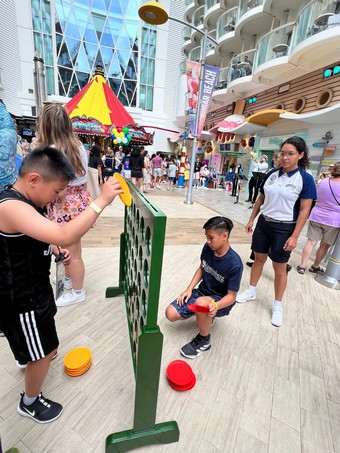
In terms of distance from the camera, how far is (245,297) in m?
2.69

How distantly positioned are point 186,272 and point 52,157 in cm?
258

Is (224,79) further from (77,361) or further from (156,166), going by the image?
(77,361)

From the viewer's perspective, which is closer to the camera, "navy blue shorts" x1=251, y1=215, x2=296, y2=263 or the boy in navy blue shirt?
the boy in navy blue shirt

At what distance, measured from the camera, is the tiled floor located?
1315mm

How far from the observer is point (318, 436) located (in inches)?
54.7

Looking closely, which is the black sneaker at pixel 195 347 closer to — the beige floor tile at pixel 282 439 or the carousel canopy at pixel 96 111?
the beige floor tile at pixel 282 439

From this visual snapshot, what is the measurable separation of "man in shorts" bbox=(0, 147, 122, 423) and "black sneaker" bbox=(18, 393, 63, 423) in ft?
0.72

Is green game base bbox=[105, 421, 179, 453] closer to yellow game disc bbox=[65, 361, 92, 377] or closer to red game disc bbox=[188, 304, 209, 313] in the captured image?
yellow game disc bbox=[65, 361, 92, 377]

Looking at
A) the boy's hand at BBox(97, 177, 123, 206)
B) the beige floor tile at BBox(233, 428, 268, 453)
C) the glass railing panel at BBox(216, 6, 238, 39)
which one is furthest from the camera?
the glass railing panel at BBox(216, 6, 238, 39)

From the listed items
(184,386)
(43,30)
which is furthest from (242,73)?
(43,30)

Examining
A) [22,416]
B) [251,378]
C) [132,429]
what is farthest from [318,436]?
[22,416]

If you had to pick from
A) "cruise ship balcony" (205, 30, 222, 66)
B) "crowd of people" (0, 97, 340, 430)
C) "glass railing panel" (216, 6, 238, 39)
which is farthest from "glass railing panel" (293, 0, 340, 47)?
"cruise ship balcony" (205, 30, 222, 66)

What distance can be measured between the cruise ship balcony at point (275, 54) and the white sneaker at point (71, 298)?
39.3ft

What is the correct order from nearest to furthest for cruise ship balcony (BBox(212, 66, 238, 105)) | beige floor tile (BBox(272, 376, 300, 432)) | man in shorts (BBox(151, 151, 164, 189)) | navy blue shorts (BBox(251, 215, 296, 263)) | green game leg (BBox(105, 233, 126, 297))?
beige floor tile (BBox(272, 376, 300, 432)), navy blue shorts (BBox(251, 215, 296, 263)), green game leg (BBox(105, 233, 126, 297)), man in shorts (BBox(151, 151, 164, 189)), cruise ship balcony (BBox(212, 66, 238, 105))
